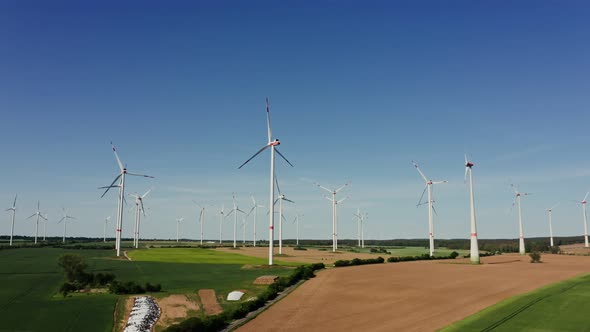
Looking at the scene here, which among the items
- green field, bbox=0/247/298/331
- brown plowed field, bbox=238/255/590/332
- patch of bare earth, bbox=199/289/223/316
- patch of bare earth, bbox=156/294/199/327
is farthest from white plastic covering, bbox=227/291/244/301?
brown plowed field, bbox=238/255/590/332

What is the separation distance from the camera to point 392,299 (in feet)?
176

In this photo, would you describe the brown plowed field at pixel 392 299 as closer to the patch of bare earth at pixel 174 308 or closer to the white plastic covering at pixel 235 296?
the white plastic covering at pixel 235 296

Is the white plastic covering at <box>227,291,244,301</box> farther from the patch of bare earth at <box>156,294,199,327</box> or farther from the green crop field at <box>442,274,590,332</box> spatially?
the green crop field at <box>442,274,590,332</box>

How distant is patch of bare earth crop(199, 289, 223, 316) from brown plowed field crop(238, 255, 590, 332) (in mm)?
6358

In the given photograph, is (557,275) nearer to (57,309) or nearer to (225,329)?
(225,329)

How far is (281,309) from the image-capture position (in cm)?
4962

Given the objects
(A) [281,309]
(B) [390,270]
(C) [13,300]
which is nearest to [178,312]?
(A) [281,309]

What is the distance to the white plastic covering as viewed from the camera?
57500 millimetres

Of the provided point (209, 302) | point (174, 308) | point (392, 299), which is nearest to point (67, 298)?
point (174, 308)

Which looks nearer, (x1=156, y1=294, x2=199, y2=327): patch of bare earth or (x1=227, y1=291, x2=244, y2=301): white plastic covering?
(x1=156, y1=294, x2=199, y2=327): patch of bare earth

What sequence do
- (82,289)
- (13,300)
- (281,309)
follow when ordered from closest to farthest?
(281,309) → (13,300) → (82,289)

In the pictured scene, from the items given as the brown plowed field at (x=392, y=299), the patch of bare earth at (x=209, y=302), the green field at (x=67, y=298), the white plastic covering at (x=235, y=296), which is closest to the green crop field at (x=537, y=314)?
the brown plowed field at (x=392, y=299)

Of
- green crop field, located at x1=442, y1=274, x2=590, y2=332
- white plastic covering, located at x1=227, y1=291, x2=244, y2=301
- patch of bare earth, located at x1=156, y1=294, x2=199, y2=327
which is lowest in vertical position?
patch of bare earth, located at x1=156, y1=294, x2=199, y2=327

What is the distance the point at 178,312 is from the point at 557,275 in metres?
60.7
